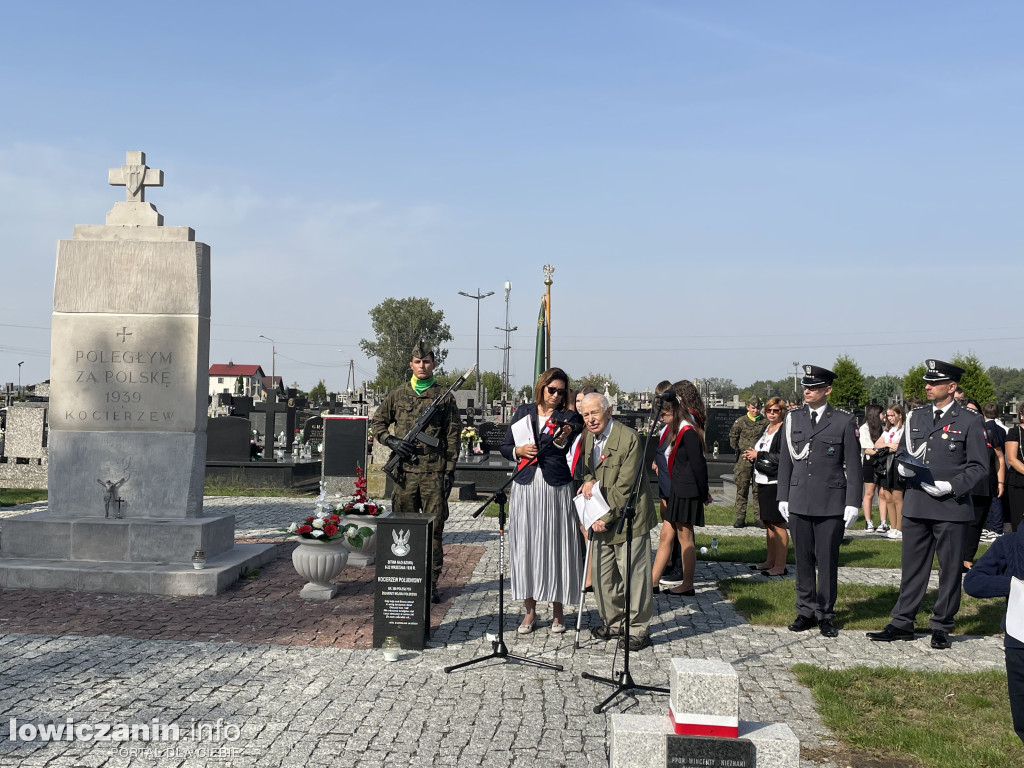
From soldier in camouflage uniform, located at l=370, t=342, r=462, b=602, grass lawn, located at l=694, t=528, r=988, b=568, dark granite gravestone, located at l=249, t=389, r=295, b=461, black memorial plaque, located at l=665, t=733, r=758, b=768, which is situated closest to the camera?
black memorial plaque, located at l=665, t=733, r=758, b=768

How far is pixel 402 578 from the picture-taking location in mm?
5930

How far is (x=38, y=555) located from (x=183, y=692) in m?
4.27

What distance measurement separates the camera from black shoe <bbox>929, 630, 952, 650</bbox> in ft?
21.2

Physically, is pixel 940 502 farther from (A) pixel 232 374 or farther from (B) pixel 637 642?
(A) pixel 232 374

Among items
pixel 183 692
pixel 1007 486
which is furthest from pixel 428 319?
pixel 183 692

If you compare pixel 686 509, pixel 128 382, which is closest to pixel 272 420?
pixel 128 382

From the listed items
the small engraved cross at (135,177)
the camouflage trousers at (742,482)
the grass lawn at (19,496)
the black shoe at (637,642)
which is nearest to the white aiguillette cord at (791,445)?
the black shoe at (637,642)

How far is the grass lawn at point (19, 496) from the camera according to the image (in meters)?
14.4

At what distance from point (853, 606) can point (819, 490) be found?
177 cm

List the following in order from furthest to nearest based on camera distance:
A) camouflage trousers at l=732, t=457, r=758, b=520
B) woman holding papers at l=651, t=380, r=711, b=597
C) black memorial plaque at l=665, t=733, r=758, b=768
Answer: camouflage trousers at l=732, t=457, r=758, b=520 → woman holding papers at l=651, t=380, r=711, b=597 → black memorial plaque at l=665, t=733, r=758, b=768

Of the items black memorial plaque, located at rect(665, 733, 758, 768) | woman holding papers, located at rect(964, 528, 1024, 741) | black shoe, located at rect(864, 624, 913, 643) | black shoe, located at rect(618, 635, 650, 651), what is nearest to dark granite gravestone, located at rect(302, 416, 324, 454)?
black shoe, located at rect(618, 635, 650, 651)

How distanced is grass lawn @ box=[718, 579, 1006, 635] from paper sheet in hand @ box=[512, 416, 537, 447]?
2.57 metres

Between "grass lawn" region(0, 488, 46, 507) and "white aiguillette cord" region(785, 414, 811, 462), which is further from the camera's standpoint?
"grass lawn" region(0, 488, 46, 507)

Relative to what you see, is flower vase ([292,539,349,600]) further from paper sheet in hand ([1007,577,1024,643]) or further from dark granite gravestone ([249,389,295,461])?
dark granite gravestone ([249,389,295,461])
